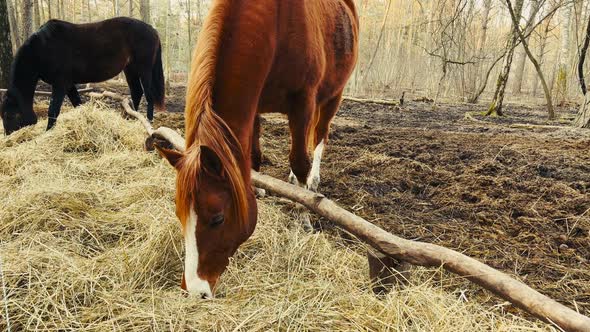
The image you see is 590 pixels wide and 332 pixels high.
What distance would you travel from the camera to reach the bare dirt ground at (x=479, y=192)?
2.48m

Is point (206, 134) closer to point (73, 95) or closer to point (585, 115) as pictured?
point (73, 95)

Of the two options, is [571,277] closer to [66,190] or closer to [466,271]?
[466,271]

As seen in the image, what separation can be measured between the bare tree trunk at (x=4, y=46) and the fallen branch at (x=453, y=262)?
7497mm

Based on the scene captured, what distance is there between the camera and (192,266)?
169 cm

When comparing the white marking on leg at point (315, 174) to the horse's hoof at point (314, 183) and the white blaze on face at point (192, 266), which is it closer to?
the horse's hoof at point (314, 183)

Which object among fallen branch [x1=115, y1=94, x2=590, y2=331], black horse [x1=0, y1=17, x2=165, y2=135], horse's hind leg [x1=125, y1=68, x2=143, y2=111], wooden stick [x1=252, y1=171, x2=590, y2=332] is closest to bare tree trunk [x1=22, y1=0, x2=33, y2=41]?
horse's hind leg [x1=125, y1=68, x2=143, y2=111]

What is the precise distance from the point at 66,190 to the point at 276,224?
1.70 m

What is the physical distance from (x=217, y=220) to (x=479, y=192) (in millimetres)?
2776

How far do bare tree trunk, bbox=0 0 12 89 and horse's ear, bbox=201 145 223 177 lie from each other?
778cm

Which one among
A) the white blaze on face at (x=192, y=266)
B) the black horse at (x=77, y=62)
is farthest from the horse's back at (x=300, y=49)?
the black horse at (x=77, y=62)

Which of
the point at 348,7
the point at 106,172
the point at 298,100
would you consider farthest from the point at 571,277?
the point at 106,172

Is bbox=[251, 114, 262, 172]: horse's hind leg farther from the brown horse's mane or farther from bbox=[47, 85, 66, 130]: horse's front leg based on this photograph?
bbox=[47, 85, 66, 130]: horse's front leg

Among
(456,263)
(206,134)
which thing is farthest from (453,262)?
(206,134)

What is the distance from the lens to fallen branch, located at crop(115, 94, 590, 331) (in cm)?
130
